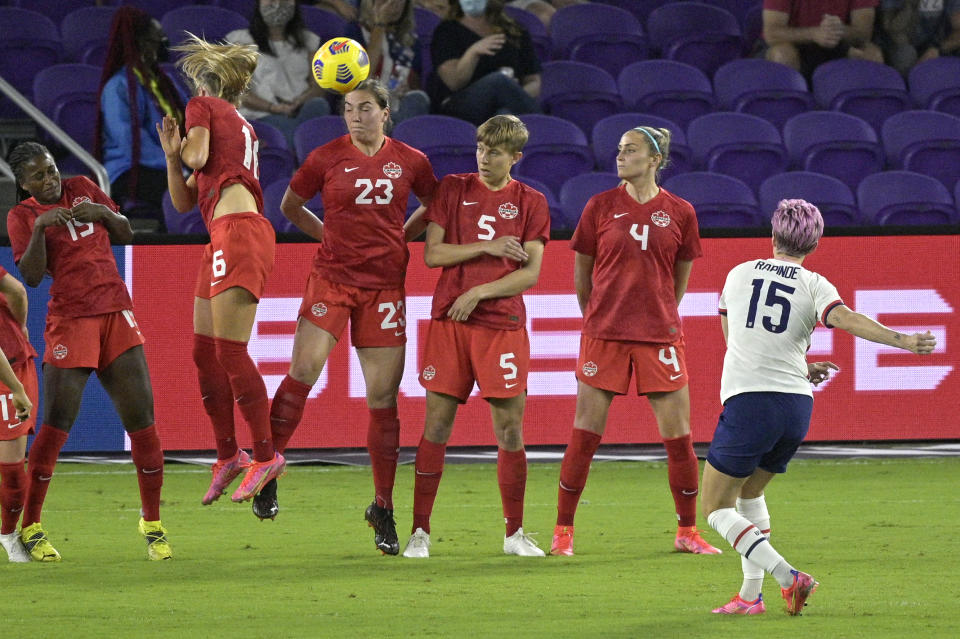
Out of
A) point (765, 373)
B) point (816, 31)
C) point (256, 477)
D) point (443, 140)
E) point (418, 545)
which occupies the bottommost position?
point (418, 545)

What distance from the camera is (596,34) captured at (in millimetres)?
14008

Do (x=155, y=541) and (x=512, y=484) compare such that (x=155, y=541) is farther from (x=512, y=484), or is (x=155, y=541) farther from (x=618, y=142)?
(x=618, y=142)

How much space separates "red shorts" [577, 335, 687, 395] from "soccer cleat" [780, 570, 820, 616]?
6.34 ft

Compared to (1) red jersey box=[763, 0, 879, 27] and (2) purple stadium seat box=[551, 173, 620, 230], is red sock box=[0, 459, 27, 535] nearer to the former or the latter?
(2) purple stadium seat box=[551, 173, 620, 230]

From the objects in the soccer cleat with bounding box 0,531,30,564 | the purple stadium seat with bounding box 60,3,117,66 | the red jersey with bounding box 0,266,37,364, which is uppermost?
the purple stadium seat with bounding box 60,3,117,66

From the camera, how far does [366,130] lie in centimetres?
723

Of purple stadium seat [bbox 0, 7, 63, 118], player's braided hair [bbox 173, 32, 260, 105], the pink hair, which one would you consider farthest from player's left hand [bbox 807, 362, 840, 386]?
purple stadium seat [bbox 0, 7, 63, 118]

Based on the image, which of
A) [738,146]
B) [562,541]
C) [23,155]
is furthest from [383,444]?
[738,146]

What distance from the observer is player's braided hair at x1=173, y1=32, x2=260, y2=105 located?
6.93 meters

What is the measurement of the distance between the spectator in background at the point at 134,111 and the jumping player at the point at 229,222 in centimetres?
427

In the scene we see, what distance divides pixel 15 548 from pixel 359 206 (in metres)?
2.35

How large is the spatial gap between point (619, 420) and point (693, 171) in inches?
105

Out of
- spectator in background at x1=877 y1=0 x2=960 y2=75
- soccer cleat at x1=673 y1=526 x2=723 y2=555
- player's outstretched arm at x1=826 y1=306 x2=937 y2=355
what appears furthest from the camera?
spectator in background at x1=877 y1=0 x2=960 y2=75

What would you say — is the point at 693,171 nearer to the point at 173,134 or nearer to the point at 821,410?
the point at 821,410
